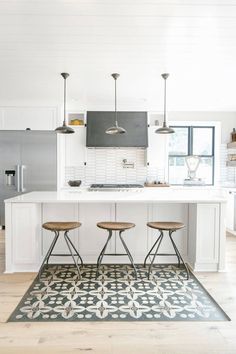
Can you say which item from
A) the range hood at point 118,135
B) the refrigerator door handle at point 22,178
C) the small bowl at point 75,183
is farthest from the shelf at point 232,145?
the refrigerator door handle at point 22,178

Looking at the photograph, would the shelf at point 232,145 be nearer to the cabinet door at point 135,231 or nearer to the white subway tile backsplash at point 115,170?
the white subway tile backsplash at point 115,170

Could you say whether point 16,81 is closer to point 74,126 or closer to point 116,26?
point 74,126

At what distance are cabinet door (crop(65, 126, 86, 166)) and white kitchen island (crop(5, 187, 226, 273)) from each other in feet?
7.46

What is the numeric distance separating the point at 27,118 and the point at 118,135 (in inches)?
70.3

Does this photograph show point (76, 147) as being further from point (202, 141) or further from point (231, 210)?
point (231, 210)

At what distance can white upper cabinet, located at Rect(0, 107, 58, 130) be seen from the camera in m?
5.36

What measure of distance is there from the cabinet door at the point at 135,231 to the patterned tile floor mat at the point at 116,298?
220 mm

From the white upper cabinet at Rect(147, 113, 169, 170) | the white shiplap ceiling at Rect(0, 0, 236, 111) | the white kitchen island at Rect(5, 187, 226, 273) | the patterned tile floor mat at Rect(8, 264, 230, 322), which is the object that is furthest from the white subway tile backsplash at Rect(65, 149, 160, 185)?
the patterned tile floor mat at Rect(8, 264, 230, 322)

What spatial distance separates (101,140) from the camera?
215 inches

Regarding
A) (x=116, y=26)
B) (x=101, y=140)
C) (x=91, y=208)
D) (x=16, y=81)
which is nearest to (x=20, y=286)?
(x=91, y=208)

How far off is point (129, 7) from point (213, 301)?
2.62 meters

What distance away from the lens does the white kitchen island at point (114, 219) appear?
3.17 metres

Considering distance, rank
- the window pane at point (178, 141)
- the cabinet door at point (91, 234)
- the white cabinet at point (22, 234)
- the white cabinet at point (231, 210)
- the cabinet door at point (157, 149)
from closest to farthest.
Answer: the white cabinet at point (22, 234)
the cabinet door at point (91, 234)
the white cabinet at point (231, 210)
the cabinet door at point (157, 149)
the window pane at point (178, 141)

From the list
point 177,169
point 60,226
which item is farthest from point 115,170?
point 60,226
